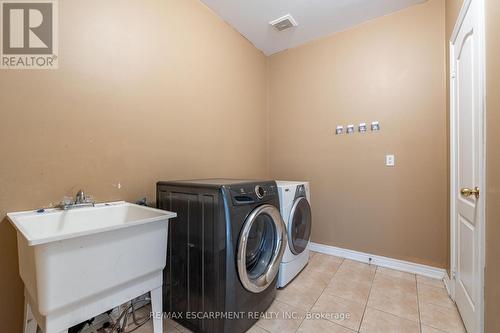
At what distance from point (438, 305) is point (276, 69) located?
2897 millimetres

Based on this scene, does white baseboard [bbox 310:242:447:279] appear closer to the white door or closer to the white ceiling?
the white door

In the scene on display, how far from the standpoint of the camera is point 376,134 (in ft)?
7.52

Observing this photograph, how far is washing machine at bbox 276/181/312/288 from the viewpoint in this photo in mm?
1855

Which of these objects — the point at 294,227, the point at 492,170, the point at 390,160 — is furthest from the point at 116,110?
the point at 390,160

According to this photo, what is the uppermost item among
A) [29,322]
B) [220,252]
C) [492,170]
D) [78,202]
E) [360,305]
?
[492,170]

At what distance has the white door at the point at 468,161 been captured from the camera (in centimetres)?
119

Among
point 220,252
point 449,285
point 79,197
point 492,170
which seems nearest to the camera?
point 492,170

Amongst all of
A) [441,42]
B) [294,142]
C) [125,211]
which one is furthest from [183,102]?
[441,42]

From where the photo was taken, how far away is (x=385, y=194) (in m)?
2.26

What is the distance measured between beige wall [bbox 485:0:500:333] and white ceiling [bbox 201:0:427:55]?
1.25 meters

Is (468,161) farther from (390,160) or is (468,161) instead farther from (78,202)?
(78,202)

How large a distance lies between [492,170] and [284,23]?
7.06ft

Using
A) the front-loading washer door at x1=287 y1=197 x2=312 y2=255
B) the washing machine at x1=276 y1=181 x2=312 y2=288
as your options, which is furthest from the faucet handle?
the front-loading washer door at x1=287 y1=197 x2=312 y2=255

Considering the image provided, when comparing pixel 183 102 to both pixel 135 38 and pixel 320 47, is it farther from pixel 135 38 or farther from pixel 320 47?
pixel 320 47
